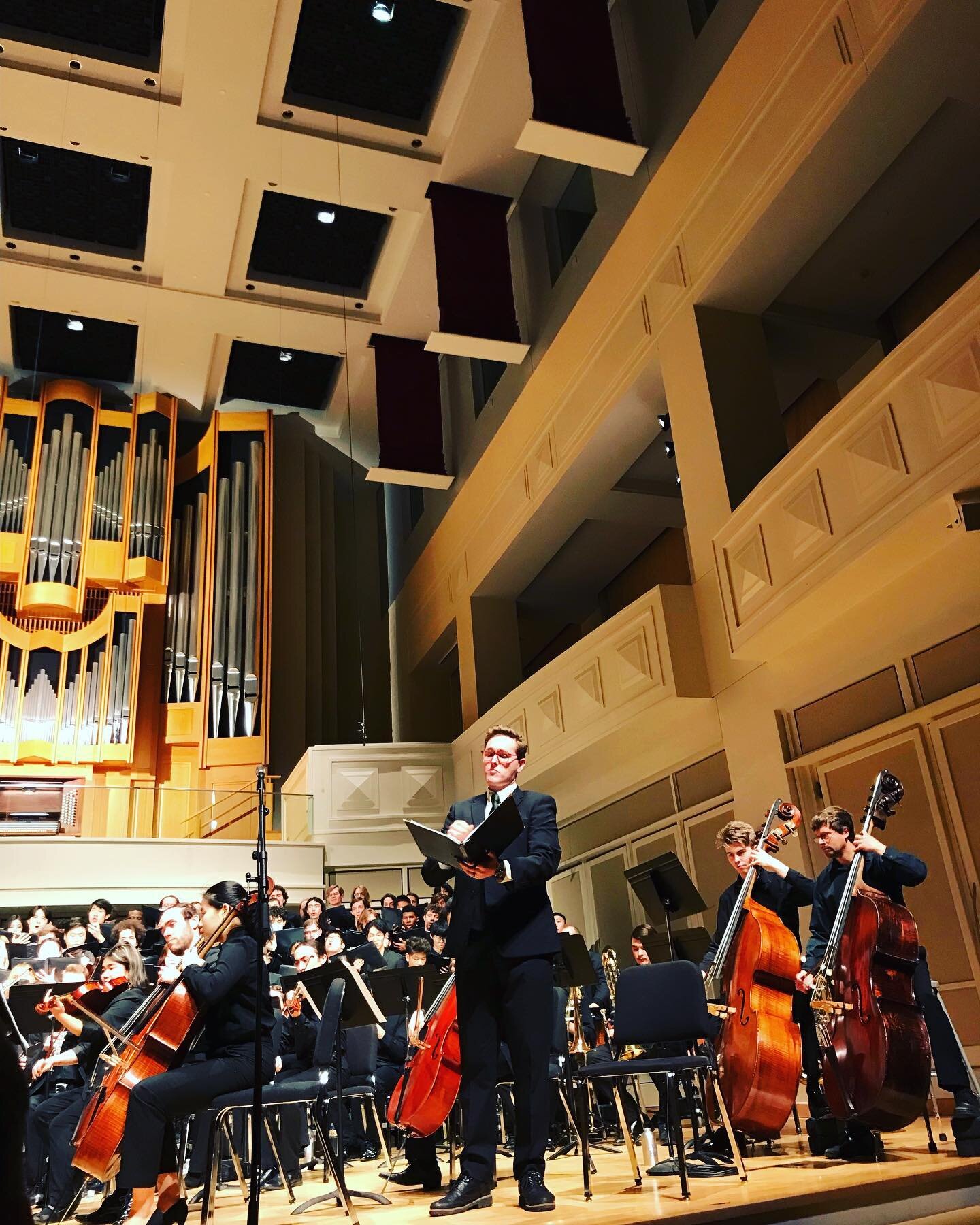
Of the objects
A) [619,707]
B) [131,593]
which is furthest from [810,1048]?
[131,593]

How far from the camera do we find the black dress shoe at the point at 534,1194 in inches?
110

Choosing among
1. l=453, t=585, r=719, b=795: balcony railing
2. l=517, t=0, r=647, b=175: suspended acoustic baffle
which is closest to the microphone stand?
l=453, t=585, r=719, b=795: balcony railing

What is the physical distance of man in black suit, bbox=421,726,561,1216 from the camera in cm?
290

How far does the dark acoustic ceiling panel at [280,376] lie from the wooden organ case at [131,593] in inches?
23.5

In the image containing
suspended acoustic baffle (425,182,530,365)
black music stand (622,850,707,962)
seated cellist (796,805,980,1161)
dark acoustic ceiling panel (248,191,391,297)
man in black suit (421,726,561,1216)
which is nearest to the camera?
man in black suit (421,726,561,1216)

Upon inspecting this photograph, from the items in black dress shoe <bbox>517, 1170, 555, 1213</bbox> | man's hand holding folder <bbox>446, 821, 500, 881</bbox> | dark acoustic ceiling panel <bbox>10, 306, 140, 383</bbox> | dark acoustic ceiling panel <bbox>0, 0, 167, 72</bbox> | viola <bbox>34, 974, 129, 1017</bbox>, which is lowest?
black dress shoe <bbox>517, 1170, 555, 1213</bbox>

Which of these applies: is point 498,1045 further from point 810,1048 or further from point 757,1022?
point 810,1048

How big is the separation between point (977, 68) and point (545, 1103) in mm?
5653

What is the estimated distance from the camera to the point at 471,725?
10625 mm

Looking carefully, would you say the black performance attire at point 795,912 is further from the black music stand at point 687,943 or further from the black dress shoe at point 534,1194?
the black music stand at point 687,943

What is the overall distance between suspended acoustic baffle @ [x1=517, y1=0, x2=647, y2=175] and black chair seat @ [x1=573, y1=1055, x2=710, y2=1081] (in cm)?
616

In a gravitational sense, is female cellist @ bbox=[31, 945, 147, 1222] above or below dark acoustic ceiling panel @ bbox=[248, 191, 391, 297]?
below

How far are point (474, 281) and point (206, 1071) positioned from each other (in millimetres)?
7813

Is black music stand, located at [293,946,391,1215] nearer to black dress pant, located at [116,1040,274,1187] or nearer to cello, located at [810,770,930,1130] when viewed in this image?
black dress pant, located at [116,1040,274,1187]
